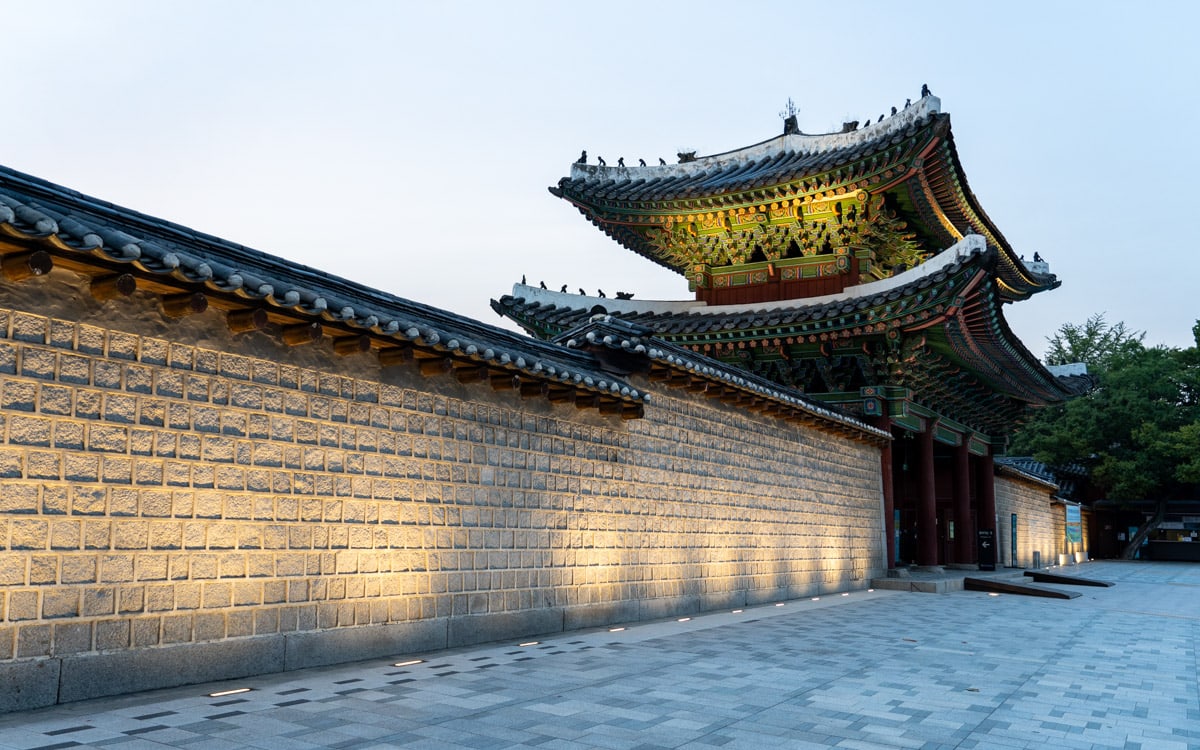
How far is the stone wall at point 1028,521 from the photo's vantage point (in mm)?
33844

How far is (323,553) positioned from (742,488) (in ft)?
32.2

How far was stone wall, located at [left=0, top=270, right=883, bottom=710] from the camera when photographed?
22.9ft

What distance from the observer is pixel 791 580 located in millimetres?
18938

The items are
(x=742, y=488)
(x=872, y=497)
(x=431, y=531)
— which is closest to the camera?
(x=431, y=531)

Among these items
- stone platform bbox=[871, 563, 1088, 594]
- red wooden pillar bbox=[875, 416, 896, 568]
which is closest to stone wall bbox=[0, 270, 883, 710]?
stone platform bbox=[871, 563, 1088, 594]

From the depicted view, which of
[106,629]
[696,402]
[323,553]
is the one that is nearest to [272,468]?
[323,553]

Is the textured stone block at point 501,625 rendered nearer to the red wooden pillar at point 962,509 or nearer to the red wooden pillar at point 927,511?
the red wooden pillar at point 927,511

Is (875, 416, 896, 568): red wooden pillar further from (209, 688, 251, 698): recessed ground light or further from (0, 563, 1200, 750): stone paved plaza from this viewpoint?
(209, 688, 251, 698): recessed ground light

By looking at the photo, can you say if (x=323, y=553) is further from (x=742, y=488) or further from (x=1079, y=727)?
(x=742, y=488)

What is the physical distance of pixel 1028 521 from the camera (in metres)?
37.9

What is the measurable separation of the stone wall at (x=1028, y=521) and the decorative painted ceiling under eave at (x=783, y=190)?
12.5 metres

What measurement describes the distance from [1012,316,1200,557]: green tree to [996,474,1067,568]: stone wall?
5.09m

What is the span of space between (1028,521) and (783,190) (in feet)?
76.0

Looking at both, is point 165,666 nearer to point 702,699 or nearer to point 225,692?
point 225,692
